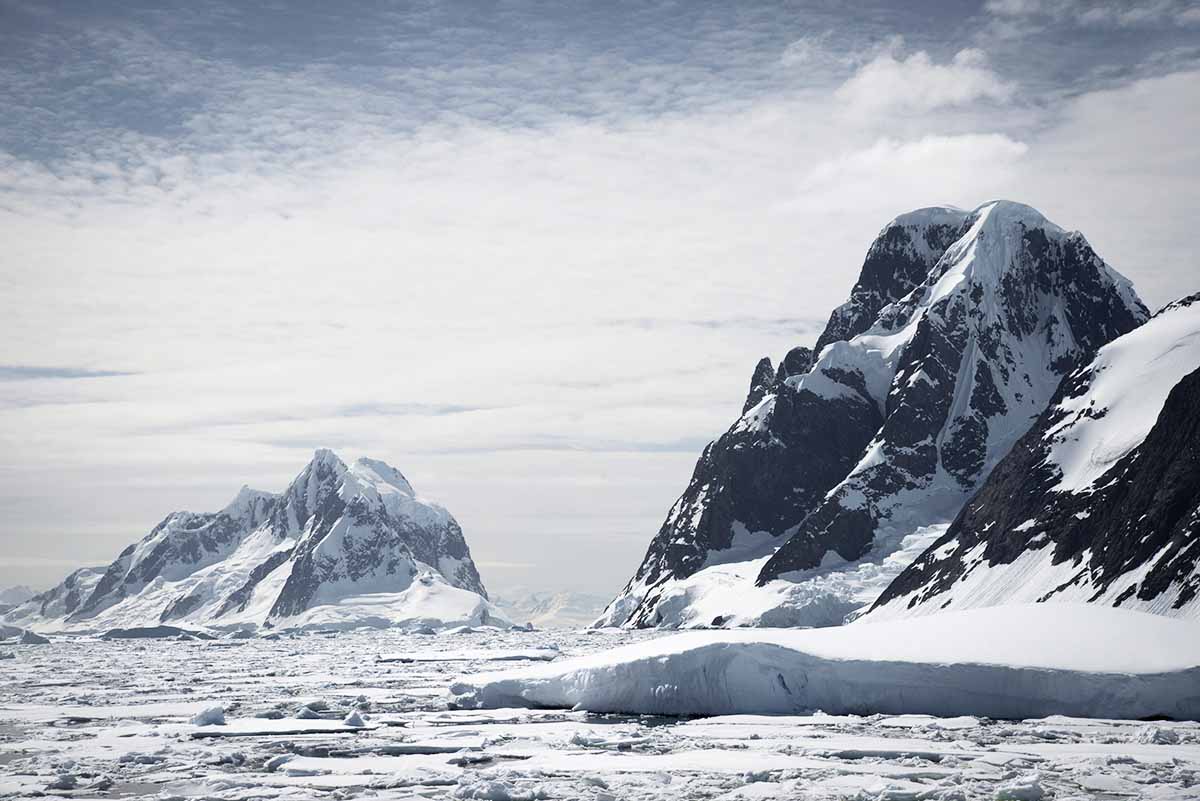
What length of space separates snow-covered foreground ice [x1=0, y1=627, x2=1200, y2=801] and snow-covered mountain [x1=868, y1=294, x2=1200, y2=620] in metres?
46.1

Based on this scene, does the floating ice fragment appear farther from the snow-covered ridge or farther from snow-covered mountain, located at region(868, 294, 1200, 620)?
the snow-covered ridge

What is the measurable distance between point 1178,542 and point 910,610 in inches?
2220

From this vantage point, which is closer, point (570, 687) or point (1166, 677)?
point (1166, 677)

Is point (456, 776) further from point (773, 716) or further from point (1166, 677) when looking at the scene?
point (1166, 677)

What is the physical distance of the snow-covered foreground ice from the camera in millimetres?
32688

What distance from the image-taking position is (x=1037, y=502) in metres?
134

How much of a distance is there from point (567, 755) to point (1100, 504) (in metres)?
91.0

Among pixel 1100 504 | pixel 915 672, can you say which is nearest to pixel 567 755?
pixel 915 672

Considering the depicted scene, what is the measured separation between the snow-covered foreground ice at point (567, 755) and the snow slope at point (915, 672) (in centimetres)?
148

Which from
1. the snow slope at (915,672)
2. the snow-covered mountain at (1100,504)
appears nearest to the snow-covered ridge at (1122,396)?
the snow-covered mountain at (1100,504)

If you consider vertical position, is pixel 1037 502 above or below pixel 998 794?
above

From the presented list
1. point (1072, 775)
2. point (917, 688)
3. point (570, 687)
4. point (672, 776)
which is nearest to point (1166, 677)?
point (917, 688)

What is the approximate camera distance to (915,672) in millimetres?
50250

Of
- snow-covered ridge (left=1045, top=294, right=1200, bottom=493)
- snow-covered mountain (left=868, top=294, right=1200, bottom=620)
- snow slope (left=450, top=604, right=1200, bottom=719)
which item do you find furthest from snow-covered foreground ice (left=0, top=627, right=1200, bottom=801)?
snow-covered ridge (left=1045, top=294, right=1200, bottom=493)
